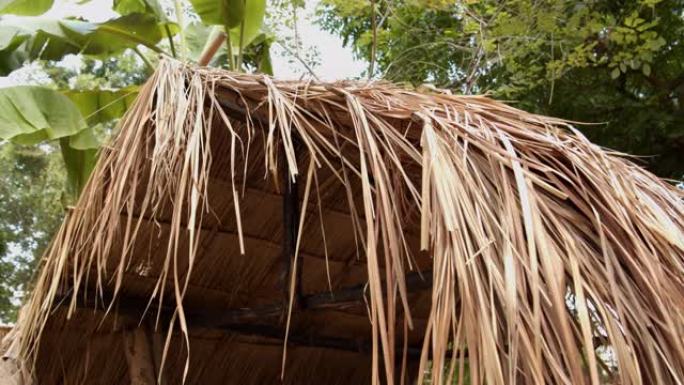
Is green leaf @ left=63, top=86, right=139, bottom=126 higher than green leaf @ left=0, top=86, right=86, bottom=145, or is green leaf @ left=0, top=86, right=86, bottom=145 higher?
green leaf @ left=63, top=86, right=139, bottom=126

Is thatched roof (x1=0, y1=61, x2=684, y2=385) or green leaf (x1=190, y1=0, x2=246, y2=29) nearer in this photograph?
thatched roof (x1=0, y1=61, x2=684, y2=385)

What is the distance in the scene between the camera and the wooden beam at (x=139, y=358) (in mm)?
2676

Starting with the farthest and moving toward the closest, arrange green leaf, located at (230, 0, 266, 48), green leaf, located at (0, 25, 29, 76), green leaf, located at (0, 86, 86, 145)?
1. green leaf, located at (0, 25, 29, 76)
2. green leaf, located at (230, 0, 266, 48)
3. green leaf, located at (0, 86, 86, 145)

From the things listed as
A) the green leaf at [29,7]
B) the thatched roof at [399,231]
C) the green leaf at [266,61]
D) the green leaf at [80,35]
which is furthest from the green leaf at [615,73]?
the green leaf at [29,7]

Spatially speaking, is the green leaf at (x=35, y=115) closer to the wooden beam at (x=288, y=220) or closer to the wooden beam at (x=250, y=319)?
the wooden beam at (x=250, y=319)

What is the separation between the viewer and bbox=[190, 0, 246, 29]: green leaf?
10.4ft

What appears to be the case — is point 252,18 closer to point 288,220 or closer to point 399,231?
point 288,220

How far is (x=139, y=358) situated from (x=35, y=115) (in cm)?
109

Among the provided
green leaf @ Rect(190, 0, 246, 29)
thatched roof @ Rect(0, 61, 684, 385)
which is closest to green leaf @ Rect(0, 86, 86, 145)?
green leaf @ Rect(190, 0, 246, 29)

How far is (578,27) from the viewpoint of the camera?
418 cm

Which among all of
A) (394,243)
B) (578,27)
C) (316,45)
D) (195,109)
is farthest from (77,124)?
(316,45)

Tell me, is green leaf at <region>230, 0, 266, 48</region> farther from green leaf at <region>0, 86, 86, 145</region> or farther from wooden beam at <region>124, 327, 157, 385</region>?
wooden beam at <region>124, 327, 157, 385</region>

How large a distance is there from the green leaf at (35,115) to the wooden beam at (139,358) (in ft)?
3.05

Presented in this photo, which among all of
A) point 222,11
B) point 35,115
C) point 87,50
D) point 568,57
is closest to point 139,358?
point 35,115
